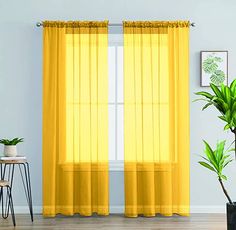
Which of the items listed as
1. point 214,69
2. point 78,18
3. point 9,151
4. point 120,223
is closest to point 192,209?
point 120,223

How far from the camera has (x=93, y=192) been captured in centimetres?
595

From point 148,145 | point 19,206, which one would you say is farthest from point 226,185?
point 19,206

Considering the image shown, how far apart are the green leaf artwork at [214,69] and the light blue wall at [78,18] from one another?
0.36 ft

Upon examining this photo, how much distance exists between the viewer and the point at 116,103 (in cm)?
615

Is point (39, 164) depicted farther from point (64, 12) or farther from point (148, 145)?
point (64, 12)

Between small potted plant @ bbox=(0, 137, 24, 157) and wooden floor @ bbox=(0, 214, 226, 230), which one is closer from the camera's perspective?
wooden floor @ bbox=(0, 214, 226, 230)

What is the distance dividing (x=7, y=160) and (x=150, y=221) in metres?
1.75

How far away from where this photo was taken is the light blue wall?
6.09m

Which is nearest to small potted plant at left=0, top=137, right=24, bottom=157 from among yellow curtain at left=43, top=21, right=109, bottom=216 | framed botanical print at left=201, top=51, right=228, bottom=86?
yellow curtain at left=43, top=21, right=109, bottom=216

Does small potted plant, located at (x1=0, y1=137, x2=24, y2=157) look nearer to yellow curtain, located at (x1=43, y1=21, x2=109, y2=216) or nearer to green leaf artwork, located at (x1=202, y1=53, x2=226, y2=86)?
yellow curtain, located at (x1=43, y1=21, x2=109, y2=216)

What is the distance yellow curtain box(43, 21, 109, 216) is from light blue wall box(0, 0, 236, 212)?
200mm

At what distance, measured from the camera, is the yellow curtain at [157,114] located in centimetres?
591

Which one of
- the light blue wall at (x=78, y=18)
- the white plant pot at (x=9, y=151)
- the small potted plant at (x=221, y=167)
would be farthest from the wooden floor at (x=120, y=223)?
the white plant pot at (x=9, y=151)

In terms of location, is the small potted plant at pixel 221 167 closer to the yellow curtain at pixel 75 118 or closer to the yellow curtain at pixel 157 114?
the yellow curtain at pixel 157 114
